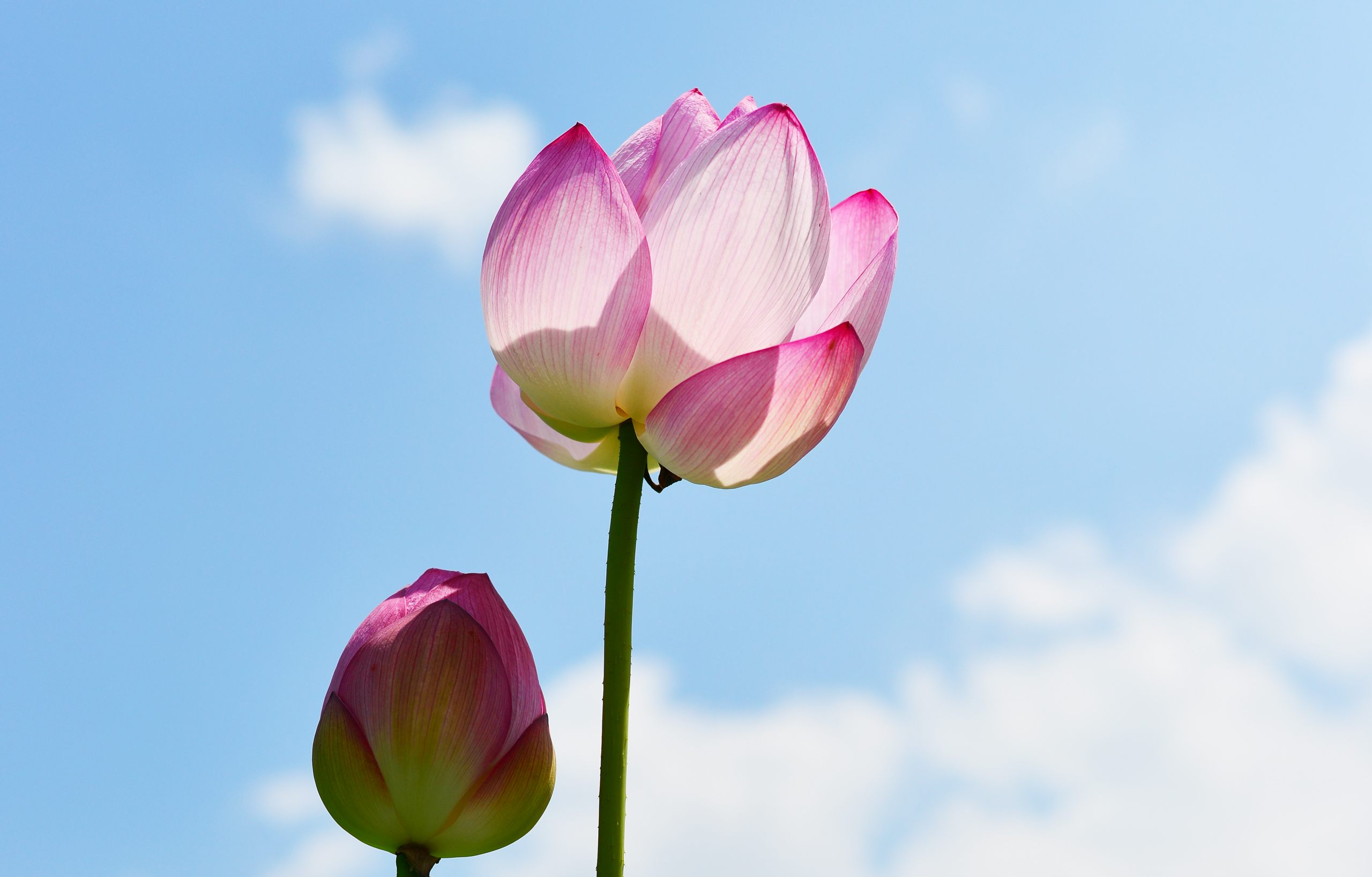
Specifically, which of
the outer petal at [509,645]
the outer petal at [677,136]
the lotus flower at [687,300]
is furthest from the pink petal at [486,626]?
the outer petal at [677,136]

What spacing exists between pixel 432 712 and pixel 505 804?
6 centimetres

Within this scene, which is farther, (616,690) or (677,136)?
(677,136)

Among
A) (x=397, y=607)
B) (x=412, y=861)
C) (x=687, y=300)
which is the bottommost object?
(x=412, y=861)

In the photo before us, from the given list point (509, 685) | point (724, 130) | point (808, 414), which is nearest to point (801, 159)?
point (724, 130)

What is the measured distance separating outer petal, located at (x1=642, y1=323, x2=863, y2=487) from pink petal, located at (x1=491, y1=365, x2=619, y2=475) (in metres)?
0.10

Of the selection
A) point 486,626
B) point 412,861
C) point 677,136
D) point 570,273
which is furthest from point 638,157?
point 412,861

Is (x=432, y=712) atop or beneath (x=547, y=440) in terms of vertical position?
beneath

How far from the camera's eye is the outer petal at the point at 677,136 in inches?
24.3

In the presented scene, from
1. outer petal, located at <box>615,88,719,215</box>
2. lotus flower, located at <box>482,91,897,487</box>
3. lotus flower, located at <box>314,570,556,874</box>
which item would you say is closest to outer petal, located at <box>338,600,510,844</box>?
lotus flower, located at <box>314,570,556,874</box>

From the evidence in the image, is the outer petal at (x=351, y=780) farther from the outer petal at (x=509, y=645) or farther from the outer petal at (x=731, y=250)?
the outer petal at (x=731, y=250)

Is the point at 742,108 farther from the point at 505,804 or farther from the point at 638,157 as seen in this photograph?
the point at 505,804

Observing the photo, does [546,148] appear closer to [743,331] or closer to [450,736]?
[743,331]

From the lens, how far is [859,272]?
68 centimetres

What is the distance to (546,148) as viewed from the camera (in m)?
0.57
